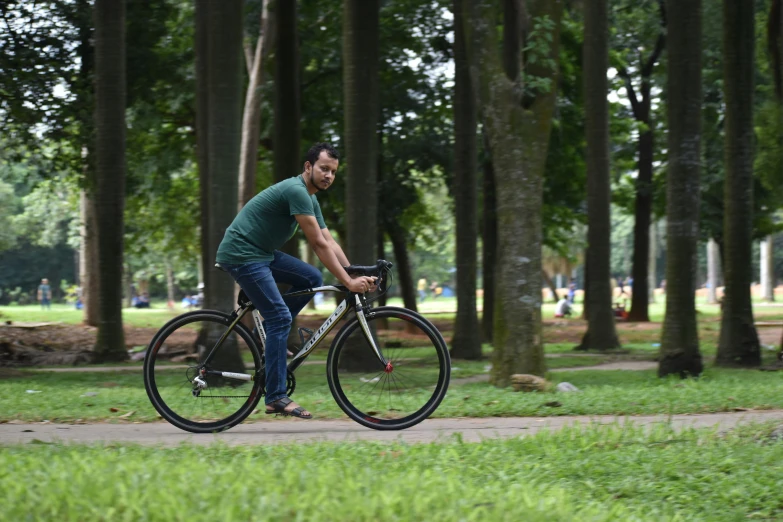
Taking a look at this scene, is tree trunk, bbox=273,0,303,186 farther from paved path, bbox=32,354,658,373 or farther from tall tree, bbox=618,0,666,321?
tall tree, bbox=618,0,666,321

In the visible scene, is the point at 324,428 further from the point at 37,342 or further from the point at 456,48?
the point at 37,342

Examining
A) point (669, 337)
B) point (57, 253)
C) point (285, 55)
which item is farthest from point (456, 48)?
point (57, 253)

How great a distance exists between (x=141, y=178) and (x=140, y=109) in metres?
4.05

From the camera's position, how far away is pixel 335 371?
7.62m

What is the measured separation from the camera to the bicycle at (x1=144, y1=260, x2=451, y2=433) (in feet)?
24.9

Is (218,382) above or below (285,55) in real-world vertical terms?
below

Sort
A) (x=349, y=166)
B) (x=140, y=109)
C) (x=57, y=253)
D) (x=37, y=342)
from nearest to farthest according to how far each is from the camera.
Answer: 1. (x=349, y=166)
2. (x=37, y=342)
3. (x=140, y=109)
4. (x=57, y=253)

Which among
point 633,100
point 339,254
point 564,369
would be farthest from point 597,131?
point 339,254

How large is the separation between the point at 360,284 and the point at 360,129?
7.70 m

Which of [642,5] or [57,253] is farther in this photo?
[57,253]

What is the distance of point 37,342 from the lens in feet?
72.6

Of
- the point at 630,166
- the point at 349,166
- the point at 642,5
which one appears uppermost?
the point at 642,5

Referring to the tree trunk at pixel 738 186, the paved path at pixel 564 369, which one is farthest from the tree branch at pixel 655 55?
the paved path at pixel 564 369

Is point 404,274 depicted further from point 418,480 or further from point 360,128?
A: point 418,480
